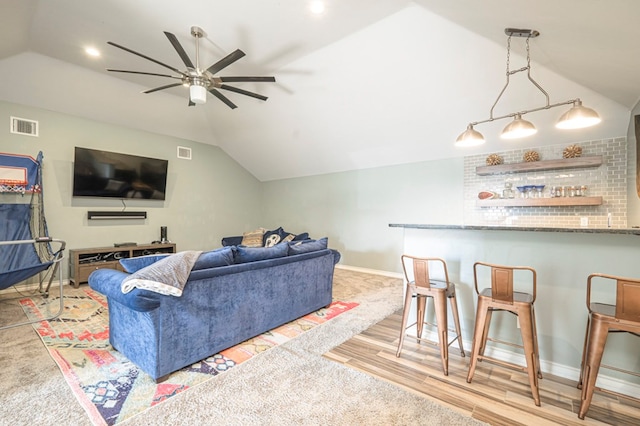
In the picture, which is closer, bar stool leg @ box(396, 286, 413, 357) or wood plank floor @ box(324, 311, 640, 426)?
wood plank floor @ box(324, 311, 640, 426)

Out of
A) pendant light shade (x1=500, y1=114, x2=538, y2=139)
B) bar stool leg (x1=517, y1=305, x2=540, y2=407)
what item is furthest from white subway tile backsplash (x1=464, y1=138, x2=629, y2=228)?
bar stool leg (x1=517, y1=305, x2=540, y2=407)

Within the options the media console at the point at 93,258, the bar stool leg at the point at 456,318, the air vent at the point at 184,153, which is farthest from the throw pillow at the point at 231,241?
the bar stool leg at the point at 456,318

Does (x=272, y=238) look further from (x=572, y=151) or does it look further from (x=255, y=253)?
(x=572, y=151)

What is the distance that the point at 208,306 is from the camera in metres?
2.25

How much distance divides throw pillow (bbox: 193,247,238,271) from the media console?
3.29 metres

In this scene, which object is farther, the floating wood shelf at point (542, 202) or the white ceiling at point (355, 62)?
the floating wood shelf at point (542, 202)

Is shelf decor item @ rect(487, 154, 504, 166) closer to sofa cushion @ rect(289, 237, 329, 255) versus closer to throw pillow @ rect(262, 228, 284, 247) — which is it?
sofa cushion @ rect(289, 237, 329, 255)

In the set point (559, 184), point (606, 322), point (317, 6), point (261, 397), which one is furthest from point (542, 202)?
point (261, 397)

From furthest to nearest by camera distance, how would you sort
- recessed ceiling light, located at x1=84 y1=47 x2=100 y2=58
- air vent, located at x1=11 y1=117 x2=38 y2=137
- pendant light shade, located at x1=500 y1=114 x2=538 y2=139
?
air vent, located at x1=11 y1=117 x2=38 y2=137
recessed ceiling light, located at x1=84 y1=47 x2=100 y2=58
pendant light shade, located at x1=500 y1=114 x2=538 y2=139

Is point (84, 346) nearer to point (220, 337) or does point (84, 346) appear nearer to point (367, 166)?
point (220, 337)

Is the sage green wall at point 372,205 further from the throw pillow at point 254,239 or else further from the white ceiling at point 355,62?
the throw pillow at point 254,239

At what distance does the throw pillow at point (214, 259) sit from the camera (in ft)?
7.47

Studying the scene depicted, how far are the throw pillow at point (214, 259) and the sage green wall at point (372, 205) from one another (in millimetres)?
3648

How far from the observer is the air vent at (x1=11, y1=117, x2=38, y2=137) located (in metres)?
4.15
